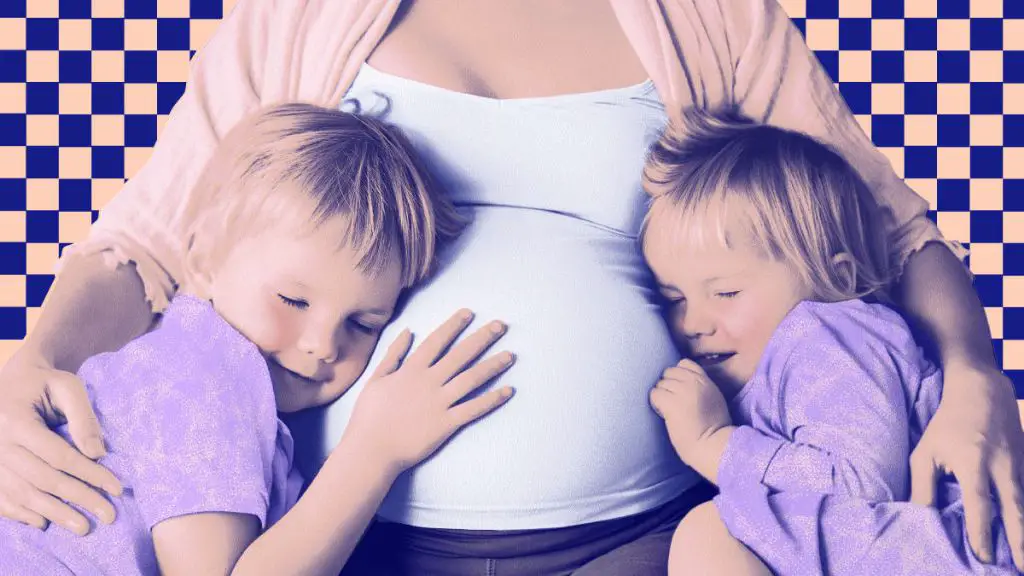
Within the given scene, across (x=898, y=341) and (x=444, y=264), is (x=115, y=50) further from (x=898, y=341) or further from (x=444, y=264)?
(x=898, y=341)

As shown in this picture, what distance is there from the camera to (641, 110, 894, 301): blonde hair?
123cm

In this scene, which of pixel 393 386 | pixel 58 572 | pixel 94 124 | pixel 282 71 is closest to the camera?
pixel 58 572

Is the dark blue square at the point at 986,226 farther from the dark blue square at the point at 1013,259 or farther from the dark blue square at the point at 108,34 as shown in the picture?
the dark blue square at the point at 108,34

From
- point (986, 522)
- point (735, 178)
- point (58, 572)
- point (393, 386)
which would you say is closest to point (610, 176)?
point (735, 178)

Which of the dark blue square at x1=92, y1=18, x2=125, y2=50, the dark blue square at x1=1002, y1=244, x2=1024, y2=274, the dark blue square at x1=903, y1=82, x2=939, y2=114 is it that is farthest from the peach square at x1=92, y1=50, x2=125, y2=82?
the dark blue square at x1=1002, y1=244, x2=1024, y2=274

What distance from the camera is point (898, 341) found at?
121 centimetres

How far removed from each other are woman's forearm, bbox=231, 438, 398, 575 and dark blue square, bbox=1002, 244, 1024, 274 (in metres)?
1.04

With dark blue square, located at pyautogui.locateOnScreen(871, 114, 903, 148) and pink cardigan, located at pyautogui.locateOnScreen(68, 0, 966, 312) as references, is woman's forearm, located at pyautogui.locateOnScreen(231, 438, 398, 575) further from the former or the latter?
dark blue square, located at pyautogui.locateOnScreen(871, 114, 903, 148)

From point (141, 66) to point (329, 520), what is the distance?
832mm

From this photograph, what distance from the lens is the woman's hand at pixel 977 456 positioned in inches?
43.1

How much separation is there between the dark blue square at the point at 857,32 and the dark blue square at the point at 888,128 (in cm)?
11

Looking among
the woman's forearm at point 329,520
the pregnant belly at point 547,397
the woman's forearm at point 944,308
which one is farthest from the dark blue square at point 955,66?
the woman's forearm at point 329,520

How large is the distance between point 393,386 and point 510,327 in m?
Result: 0.13

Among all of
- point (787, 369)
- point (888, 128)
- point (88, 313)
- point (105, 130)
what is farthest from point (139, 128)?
point (888, 128)
